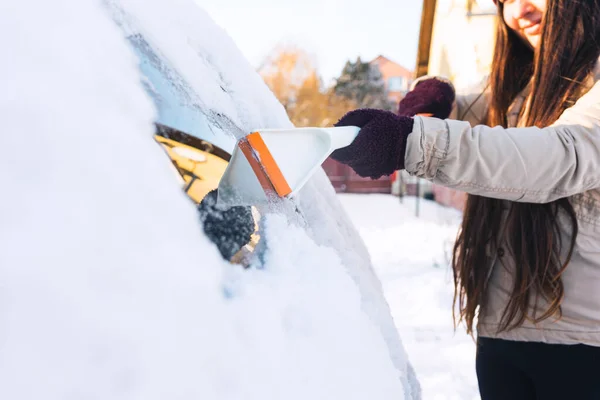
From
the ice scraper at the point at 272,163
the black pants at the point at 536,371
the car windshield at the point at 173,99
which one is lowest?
the black pants at the point at 536,371

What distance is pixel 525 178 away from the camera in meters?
0.75

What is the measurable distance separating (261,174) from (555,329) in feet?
2.49

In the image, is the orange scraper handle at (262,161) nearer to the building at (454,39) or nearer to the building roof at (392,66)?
the building at (454,39)

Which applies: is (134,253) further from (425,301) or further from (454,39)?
(454,39)

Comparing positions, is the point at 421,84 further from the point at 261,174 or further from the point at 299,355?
the point at 299,355

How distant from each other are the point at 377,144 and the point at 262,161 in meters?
0.22

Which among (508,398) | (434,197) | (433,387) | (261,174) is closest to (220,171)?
(261,174)

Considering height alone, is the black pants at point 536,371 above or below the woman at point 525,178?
below

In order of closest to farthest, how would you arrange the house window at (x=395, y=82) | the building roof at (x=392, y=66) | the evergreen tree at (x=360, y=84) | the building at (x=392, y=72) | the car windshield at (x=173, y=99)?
the car windshield at (x=173, y=99)
the evergreen tree at (x=360, y=84)
the house window at (x=395, y=82)
the building at (x=392, y=72)
the building roof at (x=392, y=66)

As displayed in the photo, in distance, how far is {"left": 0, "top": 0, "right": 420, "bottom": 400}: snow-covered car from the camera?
361mm

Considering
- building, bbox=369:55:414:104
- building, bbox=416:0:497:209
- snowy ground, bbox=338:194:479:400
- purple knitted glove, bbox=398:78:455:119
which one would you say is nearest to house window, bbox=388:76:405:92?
building, bbox=369:55:414:104

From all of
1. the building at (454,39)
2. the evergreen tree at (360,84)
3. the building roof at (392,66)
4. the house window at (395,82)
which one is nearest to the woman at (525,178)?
the building at (454,39)

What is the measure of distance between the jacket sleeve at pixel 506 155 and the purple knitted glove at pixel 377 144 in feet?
0.06

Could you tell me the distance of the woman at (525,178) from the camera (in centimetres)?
75
